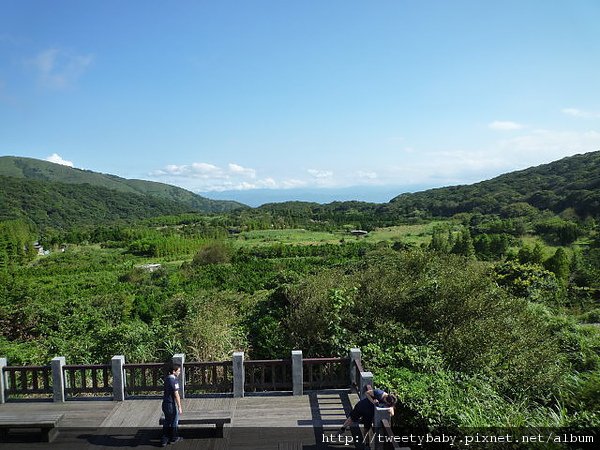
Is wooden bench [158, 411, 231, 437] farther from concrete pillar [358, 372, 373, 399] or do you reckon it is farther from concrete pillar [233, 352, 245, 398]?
concrete pillar [358, 372, 373, 399]

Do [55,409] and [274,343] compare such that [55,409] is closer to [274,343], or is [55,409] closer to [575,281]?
[274,343]

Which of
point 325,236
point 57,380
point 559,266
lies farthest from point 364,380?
point 325,236

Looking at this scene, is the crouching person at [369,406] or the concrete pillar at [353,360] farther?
the concrete pillar at [353,360]

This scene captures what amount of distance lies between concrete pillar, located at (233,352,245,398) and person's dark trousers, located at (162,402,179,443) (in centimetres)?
172

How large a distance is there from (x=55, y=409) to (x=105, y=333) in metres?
3.93

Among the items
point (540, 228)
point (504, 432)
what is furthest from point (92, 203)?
point (504, 432)

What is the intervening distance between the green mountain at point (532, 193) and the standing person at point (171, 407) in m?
76.0

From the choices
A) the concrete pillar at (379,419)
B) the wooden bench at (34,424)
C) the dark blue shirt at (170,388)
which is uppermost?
the dark blue shirt at (170,388)

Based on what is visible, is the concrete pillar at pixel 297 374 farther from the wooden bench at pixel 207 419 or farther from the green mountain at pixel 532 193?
the green mountain at pixel 532 193

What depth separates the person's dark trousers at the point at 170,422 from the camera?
6938mm

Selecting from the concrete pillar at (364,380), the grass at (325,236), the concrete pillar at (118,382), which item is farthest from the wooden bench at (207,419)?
the grass at (325,236)

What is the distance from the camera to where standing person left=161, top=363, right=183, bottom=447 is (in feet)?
22.8

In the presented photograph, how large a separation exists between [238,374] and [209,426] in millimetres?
1459

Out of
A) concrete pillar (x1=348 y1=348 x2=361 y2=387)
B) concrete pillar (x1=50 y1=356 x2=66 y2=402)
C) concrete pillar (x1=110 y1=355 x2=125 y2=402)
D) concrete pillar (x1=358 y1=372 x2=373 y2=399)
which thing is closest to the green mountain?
concrete pillar (x1=348 y1=348 x2=361 y2=387)
